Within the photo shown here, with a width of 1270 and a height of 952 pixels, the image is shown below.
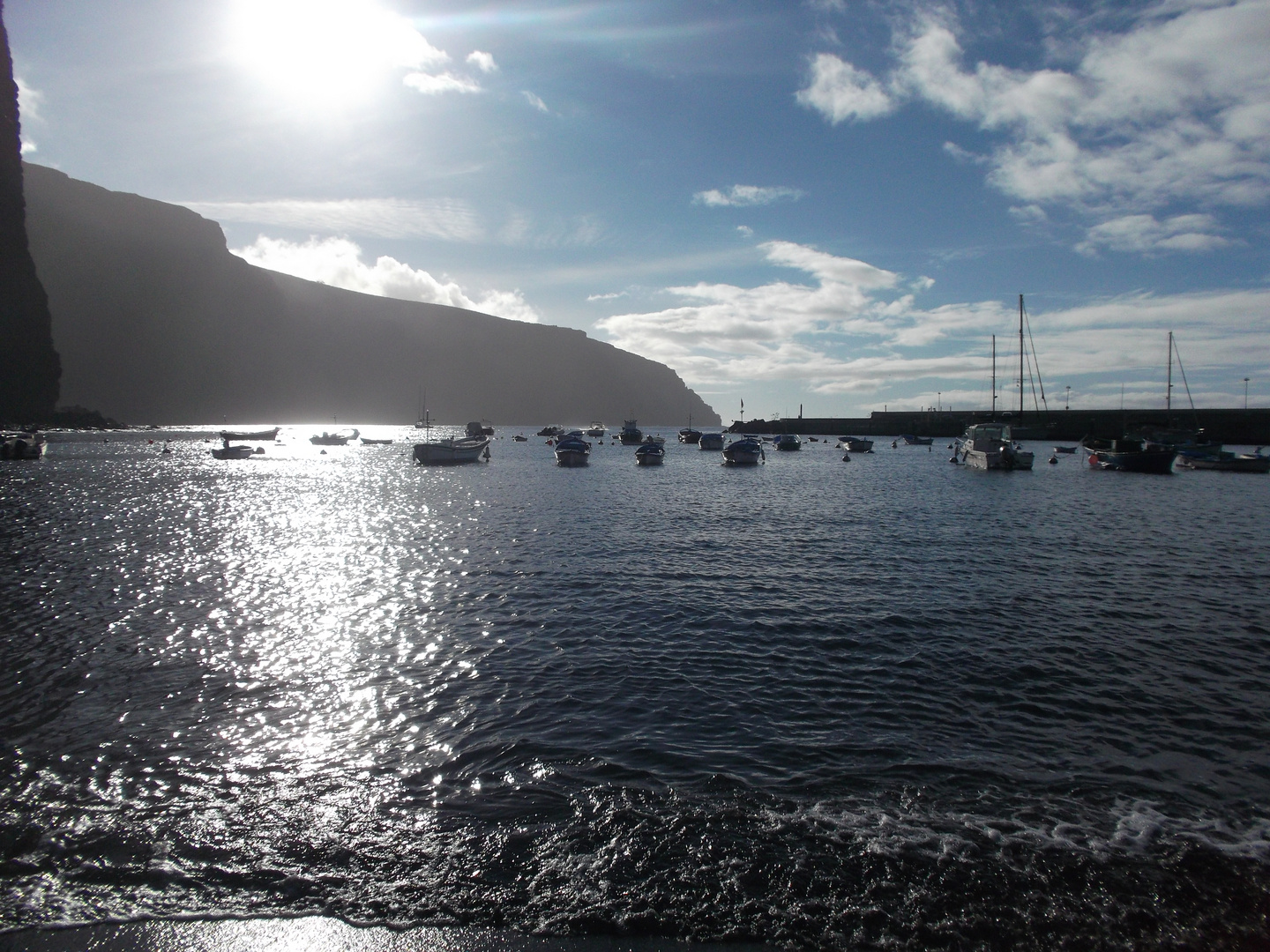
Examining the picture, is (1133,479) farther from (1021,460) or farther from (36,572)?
(36,572)

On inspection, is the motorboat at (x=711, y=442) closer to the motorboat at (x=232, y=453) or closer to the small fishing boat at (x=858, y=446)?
the small fishing boat at (x=858, y=446)

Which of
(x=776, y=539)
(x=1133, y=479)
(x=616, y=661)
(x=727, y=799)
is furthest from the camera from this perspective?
(x=1133, y=479)

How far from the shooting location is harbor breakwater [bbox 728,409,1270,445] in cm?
11988

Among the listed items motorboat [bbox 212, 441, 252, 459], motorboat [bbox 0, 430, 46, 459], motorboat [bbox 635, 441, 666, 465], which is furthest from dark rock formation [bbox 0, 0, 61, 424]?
motorboat [bbox 635, 441, 666, 465]

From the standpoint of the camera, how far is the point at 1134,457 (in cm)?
6700

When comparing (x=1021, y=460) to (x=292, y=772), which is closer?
(x=292, y=772)

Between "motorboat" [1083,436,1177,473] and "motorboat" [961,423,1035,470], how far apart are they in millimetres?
7078

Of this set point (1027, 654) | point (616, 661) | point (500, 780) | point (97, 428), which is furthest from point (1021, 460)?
point (97, 428)

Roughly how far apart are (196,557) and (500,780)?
2161cm

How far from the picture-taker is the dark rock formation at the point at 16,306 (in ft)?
358

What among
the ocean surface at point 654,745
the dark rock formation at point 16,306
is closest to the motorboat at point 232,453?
the dark rock formation at point 16,306

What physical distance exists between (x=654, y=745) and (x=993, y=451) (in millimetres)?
71691

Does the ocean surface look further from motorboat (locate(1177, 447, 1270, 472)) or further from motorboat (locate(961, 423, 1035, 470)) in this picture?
motorboat (locate(1177, 447, 1270, 472))

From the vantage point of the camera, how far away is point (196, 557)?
80.7 ft
